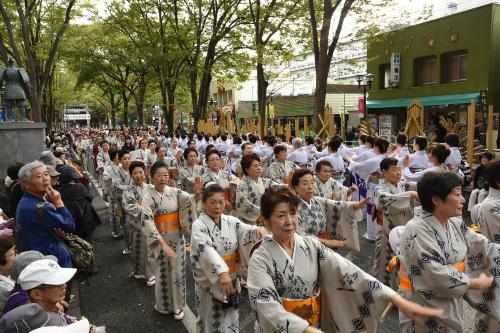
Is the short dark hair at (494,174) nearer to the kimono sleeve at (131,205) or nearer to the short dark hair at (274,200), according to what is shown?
the short dark hair at (274,200)

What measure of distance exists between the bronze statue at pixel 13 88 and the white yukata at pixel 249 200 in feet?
28.5

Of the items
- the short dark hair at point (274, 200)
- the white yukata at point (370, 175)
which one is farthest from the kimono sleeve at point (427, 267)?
the white yukata at point (370, 175)

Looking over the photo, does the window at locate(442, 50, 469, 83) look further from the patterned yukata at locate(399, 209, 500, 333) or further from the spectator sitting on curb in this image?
the spectator sitting on curb

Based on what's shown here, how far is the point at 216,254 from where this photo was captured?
328 centimetres

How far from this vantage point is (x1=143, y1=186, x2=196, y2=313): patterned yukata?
15.4 ft

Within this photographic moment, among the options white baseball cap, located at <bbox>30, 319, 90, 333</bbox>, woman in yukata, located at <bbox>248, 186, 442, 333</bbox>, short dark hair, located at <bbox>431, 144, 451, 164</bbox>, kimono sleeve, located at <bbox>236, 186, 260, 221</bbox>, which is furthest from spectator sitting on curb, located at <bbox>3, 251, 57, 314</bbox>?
short dark hair, located at <bbox>431, 144, 451, 164</bbox>

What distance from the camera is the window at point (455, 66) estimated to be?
2032cm

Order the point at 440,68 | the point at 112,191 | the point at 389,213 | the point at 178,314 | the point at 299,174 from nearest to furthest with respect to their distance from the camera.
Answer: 1. the point at 299,174
2. the point at 178,314
3. the point at 389,213
4. the point at 112,191
5. the point at 440,68

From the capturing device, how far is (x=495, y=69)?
62.4ft

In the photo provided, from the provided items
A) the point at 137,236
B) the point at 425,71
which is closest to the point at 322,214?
the point at 137,236

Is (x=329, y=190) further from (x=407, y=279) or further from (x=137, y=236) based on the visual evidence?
(x=137, y=236)

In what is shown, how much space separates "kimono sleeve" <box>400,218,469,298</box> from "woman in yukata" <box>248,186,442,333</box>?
500 millimetres

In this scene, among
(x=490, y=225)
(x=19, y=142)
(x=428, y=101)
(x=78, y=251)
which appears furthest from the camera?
(x=428, y=101)

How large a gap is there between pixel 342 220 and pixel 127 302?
9.71 feet
